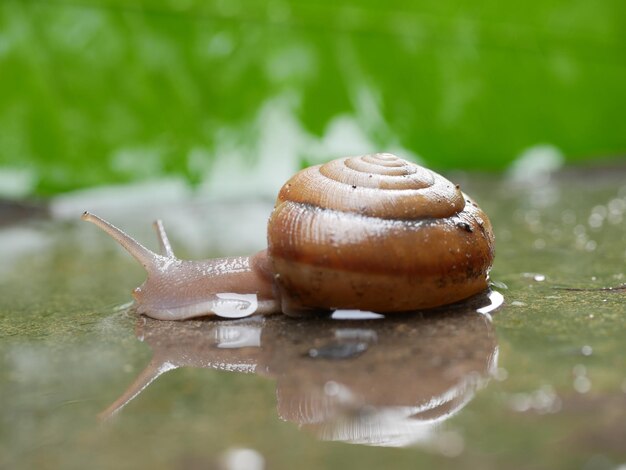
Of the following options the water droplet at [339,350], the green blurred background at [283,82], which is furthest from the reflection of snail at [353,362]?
the green blurred background at [283,82]

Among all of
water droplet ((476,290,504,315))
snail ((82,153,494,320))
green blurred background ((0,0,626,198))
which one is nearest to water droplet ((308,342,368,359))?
snail ((82,153,494,320))

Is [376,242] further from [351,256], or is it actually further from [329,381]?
[329,381]

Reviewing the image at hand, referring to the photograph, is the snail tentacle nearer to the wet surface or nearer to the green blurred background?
the wet surface

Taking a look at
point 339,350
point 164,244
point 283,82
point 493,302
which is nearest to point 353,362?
point 339,350

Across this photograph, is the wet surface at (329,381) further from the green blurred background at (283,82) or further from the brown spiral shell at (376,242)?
the green blurred background at (283,82)

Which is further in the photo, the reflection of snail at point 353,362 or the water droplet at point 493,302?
the water droplet at point 493,302

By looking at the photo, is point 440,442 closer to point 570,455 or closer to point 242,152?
point 570,455
